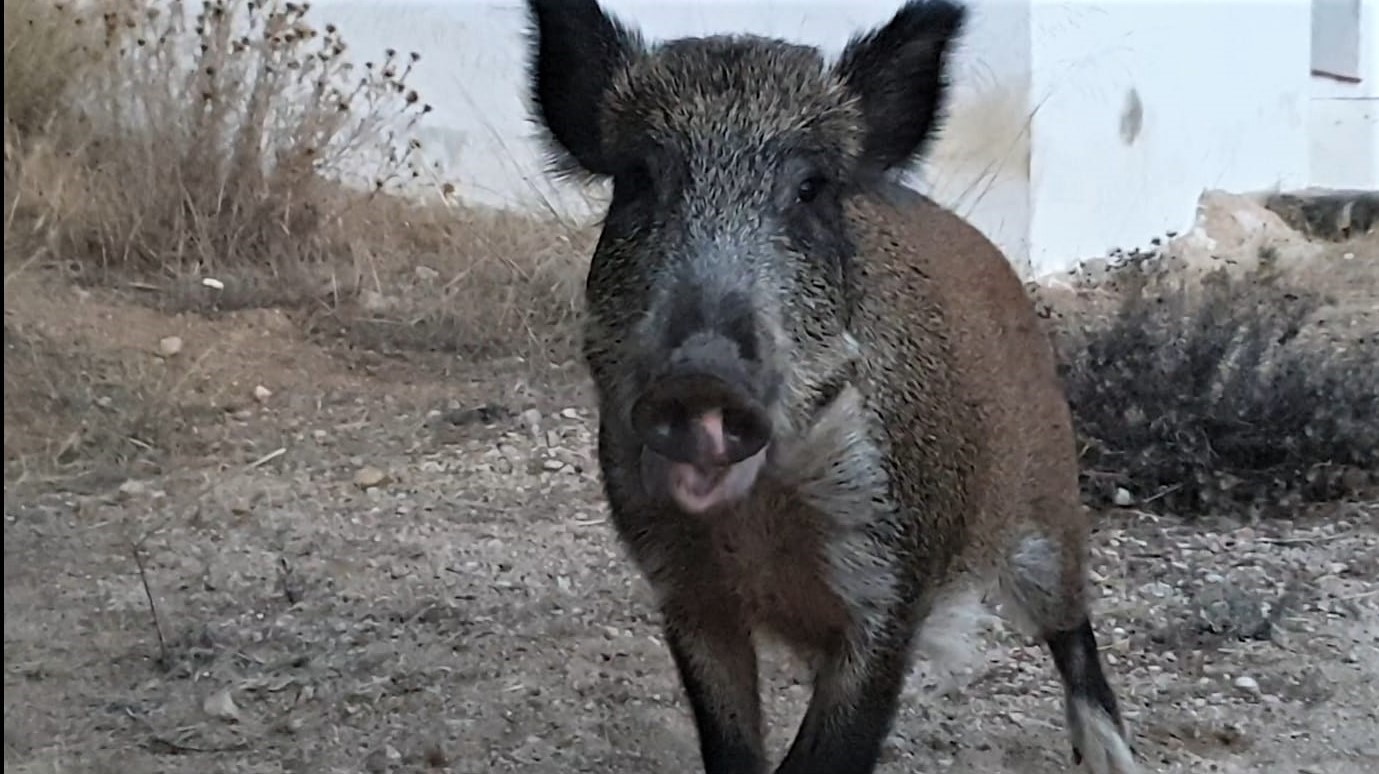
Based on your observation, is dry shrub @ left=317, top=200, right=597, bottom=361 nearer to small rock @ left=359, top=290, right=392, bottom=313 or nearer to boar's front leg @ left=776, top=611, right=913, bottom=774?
small rock @ left=359, top=290, right=392, bottom=313

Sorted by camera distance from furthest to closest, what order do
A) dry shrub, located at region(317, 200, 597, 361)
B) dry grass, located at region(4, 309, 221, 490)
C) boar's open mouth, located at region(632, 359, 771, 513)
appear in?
1. dry shrub, located at region(317, 200, 597, 361)
2. dry grass, located at region(4, 309, 221, 490)
3. boar's open mouth, located at region(632, 359, 771, 513)

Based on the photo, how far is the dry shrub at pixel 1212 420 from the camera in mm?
4438

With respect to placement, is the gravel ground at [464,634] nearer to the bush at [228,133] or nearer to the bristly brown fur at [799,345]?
the bush at [228,133]

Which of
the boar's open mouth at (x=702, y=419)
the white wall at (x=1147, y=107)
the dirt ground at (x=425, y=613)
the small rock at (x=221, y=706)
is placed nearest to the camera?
the boar's open mouth at (x=702, y=419)

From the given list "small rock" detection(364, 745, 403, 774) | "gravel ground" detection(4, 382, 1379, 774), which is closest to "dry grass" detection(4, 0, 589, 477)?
"gravel ground" detection(4, 382, 1379, 774)

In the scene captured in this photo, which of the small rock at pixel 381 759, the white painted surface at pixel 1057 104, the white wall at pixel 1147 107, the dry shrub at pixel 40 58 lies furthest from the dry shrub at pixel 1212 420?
the dry shrub at pixel 40 58

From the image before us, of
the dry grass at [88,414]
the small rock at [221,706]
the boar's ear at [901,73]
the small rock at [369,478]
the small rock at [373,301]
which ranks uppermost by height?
the boar's ear at [901,73]

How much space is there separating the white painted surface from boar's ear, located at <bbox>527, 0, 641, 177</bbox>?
826mm

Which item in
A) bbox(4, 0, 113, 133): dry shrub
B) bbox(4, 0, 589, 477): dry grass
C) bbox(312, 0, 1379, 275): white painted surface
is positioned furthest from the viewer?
bbox(312, 0, 1379, 275): white painted surface

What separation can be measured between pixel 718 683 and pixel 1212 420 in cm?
234

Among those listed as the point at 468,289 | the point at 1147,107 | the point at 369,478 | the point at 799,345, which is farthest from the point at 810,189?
the point at 1147,107

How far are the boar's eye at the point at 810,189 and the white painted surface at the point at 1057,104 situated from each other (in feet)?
3.76

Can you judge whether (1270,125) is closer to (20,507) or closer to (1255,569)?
(1255,569)

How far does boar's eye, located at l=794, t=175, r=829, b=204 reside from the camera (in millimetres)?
2264
